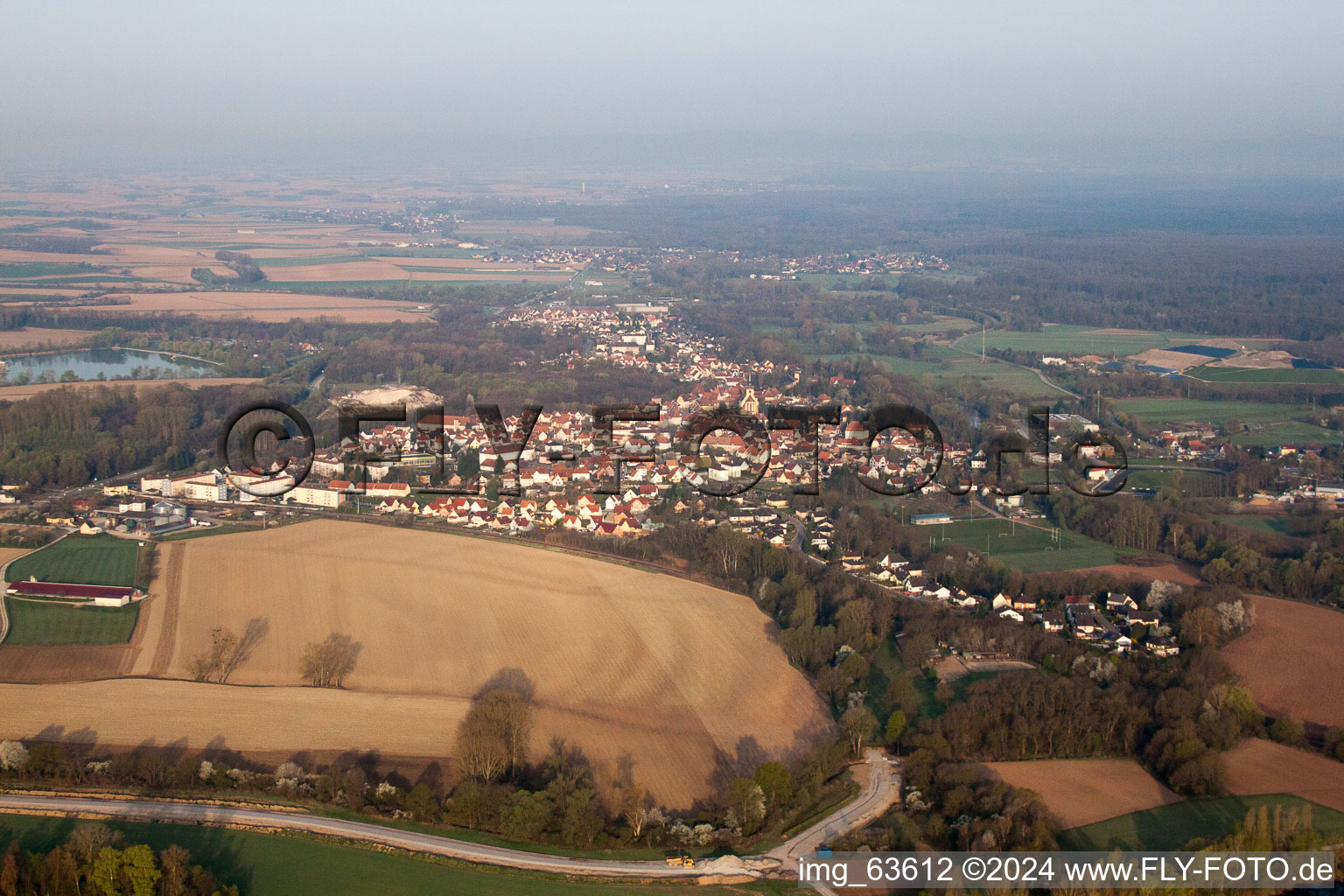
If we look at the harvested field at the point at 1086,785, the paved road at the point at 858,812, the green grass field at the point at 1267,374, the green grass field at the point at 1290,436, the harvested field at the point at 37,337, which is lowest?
the paved road at the point at 858,812

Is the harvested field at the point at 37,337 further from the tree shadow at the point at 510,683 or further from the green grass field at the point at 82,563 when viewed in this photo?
the tree shadow at the point at 510,683

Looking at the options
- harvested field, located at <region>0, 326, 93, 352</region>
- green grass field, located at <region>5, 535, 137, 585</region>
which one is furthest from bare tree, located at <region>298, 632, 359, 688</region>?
harvested field, located at <region>0, 326, 93, 352</region>

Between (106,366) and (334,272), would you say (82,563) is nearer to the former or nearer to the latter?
(106,366)

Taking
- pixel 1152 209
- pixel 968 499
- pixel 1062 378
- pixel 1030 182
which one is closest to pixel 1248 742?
pixel 968 499

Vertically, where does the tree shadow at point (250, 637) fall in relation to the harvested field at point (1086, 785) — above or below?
above

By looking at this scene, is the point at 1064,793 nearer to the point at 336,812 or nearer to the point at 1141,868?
the point at 1141,868

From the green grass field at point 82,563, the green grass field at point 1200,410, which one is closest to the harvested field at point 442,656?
the green grass field at point 82,563

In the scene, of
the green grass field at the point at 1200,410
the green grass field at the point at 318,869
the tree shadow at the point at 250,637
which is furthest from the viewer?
the green grass field at the point at 1200,410
